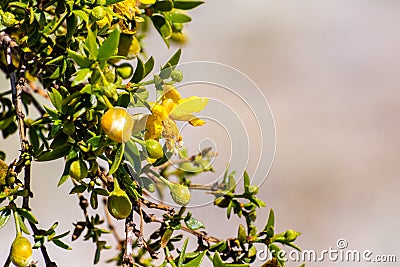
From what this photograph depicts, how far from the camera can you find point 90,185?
0.61 meters

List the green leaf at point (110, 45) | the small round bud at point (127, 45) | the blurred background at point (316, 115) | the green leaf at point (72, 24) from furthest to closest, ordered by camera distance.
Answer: the blurred background at point (316, 115), the small round bud at point (127, 45), the green leaf at point (72, 24), the green leaf at point (110, 45)

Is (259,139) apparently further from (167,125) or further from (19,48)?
(19,48)

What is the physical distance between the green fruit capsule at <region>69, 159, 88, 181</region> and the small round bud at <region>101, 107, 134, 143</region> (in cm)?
6

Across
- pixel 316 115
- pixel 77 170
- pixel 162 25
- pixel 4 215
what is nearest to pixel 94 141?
pixel 77 170

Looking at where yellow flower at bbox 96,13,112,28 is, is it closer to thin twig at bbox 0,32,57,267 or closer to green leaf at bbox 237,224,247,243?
thin twig at bbox 0,32,57,267

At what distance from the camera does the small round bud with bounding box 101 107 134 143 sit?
0.51 metres

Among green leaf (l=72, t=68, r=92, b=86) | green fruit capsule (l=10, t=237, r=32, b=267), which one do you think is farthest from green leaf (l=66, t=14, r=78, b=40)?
green fruit capsule (l=10, t=237, r=32, b=267)

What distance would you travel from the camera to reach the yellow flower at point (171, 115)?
1.91 feet

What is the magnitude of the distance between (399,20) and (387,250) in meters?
1.89

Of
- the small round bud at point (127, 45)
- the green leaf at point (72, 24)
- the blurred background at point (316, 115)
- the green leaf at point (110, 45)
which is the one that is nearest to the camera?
the green leaf at point (110, 45)

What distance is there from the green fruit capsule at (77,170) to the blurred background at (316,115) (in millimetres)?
1690

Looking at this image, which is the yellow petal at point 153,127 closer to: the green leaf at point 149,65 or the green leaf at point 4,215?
the green leaf at point 149,65

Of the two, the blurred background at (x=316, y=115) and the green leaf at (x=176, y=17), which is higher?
the green leaf at (x=176, y=17)

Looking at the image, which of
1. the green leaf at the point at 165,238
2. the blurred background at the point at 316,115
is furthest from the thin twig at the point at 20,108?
the blurred background at the point at 316,115
